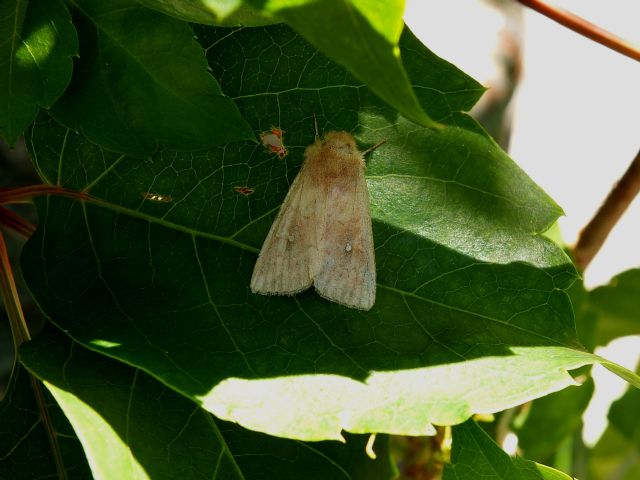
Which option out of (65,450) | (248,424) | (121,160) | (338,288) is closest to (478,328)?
(338,288)

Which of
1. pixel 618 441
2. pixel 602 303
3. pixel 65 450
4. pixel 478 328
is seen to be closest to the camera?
pixel 478 328

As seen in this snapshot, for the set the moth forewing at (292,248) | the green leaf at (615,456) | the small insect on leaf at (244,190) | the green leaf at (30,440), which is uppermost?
the small insect on leaf at (244,190)

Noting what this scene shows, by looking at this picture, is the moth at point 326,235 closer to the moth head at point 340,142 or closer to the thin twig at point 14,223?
the moth head at point 340,142

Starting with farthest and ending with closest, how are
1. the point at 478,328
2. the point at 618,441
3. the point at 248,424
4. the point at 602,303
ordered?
1. the point at 618,441
2. the point at 602,303
3. the point at 478,328
4. the point at 248,424

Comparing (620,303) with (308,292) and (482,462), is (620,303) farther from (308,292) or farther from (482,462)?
(308,292)

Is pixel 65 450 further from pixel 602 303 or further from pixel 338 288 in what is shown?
pixel 602 303

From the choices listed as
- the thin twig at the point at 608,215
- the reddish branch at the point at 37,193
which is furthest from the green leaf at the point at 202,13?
the thin twig at the point at 608,215
